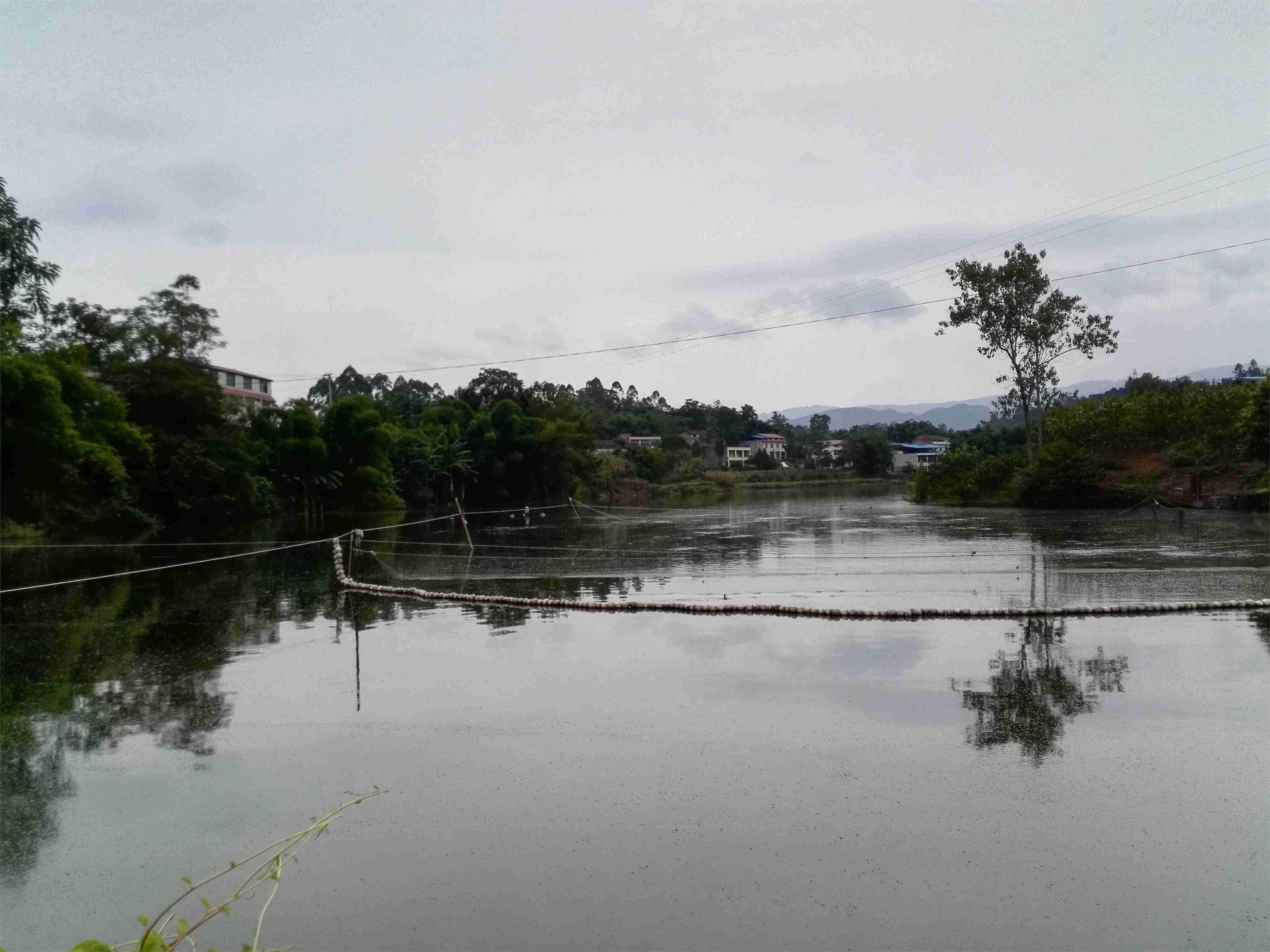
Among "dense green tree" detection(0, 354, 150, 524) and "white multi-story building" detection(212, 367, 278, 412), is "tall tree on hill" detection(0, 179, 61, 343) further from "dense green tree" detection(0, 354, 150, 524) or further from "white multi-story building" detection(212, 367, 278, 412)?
"white multi-story building" detection(212, 367, 278, 412)

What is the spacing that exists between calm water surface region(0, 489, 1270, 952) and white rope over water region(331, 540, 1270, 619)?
0.24 m

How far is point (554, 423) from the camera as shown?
45094 mm

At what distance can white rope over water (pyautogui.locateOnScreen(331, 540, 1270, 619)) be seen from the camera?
9.70 metres

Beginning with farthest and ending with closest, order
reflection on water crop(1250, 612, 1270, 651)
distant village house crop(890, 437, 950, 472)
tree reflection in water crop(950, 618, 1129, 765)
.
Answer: distant village house crop(890, 437, 950, 472) < reflection on water crop(1250, 612, 1270, 651) < tree reflection in water crop(950, 618, 1129, 765)

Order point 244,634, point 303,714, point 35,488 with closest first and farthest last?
point 303,714
point 244,634
point 35,488

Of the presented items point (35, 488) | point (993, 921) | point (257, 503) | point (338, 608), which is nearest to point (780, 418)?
point (257, 503)

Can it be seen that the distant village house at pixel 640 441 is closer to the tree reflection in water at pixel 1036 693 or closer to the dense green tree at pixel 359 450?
the dense green tree at pixel 359 450

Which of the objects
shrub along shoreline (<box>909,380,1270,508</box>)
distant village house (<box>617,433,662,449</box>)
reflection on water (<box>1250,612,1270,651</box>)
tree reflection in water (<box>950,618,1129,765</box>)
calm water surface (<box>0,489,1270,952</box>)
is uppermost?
distant village house (<box>617,433,662,449</box>)

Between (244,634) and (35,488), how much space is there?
18.9 m

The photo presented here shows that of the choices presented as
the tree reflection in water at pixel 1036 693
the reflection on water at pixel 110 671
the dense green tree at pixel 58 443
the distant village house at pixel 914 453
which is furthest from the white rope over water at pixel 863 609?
the distant village house at pixel 914 453

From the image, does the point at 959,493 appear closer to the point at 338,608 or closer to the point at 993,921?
the point at 338,608

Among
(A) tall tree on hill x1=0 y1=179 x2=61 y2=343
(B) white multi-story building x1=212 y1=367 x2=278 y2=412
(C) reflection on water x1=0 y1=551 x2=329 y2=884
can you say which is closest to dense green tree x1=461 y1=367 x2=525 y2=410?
(B) white multi-story building x1=212 y1=367 x2=278 y2=412

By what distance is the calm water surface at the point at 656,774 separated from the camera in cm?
374

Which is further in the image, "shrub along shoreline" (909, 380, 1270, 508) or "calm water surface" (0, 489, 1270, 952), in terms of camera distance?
"shrub along shoreline" (909, 380, 1270, 508)
